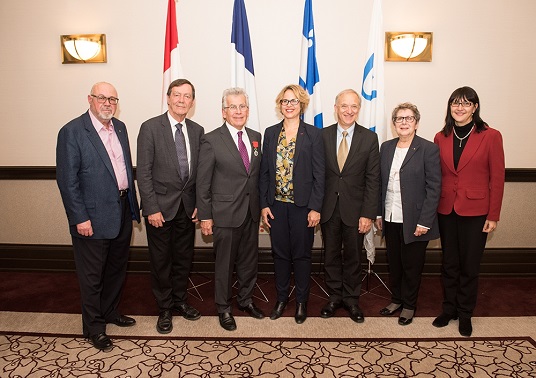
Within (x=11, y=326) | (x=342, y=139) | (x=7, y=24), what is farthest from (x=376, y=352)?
(x=7, y=24)

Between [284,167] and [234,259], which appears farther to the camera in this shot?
[234,259]

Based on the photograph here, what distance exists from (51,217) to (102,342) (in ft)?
6.98

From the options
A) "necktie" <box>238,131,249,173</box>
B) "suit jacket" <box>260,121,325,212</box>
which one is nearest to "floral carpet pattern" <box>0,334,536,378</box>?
"suit jacket" <box>260,121,325,212</box>

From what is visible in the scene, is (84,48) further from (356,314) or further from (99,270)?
(356,314)

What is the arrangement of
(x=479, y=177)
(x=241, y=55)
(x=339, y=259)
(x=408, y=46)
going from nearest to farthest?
(x=479, y=177) → (x=339, y=259) → (x=241, y=55) → (x=408, y=46)

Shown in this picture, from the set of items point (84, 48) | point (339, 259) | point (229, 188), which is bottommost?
point (339, 259)

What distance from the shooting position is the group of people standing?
286cm

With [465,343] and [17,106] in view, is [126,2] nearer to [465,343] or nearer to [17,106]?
[17,106]

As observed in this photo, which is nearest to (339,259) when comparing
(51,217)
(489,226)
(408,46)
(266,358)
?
(266,358)

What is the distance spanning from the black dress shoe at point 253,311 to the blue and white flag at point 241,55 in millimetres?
1661

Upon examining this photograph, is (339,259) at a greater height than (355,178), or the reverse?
(355,178)

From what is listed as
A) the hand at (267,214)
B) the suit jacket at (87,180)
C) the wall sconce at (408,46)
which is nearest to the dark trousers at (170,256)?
the suit jacket at (87,180)

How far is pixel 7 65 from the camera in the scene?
4152 mm

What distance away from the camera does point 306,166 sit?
3000 millimetres
